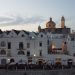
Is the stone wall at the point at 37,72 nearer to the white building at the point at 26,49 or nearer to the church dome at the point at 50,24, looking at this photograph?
the white building at the point at 26,49

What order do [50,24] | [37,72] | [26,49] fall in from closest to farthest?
[37,72], [26,49], [50,24]

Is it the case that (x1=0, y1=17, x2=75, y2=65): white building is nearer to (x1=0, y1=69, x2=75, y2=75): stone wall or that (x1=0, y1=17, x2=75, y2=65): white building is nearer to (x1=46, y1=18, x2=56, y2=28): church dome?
(x1=0, y1=69, x2=75, y2=75): stone wall

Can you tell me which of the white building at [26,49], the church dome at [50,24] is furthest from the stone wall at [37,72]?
the church dome at [50,24]

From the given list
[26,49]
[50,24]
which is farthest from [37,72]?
[50,24]

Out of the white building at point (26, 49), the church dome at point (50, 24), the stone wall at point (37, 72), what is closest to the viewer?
the stone wall at point (37, 72)

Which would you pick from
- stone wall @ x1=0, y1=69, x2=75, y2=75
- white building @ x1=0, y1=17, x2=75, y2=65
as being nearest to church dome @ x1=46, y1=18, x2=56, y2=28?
white building @ x1=0, y1=17, x2=75, y2=65

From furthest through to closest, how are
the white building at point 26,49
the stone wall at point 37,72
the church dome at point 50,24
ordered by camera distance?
the church dome at point 50,24 < the white building at point 26,49 < the stone wall at point 37,72

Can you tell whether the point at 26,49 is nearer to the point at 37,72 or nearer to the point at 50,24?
the point at 37,72

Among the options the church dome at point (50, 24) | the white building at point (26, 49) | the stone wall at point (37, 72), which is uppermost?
the church dome at point (50, 24)

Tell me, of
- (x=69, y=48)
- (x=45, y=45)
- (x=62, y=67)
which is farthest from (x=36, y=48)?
(x=62, y=67)

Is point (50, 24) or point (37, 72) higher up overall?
point (50, 24)

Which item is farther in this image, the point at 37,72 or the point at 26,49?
the point at 26,49

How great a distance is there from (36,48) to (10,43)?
6.58 meters

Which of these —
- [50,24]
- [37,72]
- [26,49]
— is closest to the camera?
[37,72]
